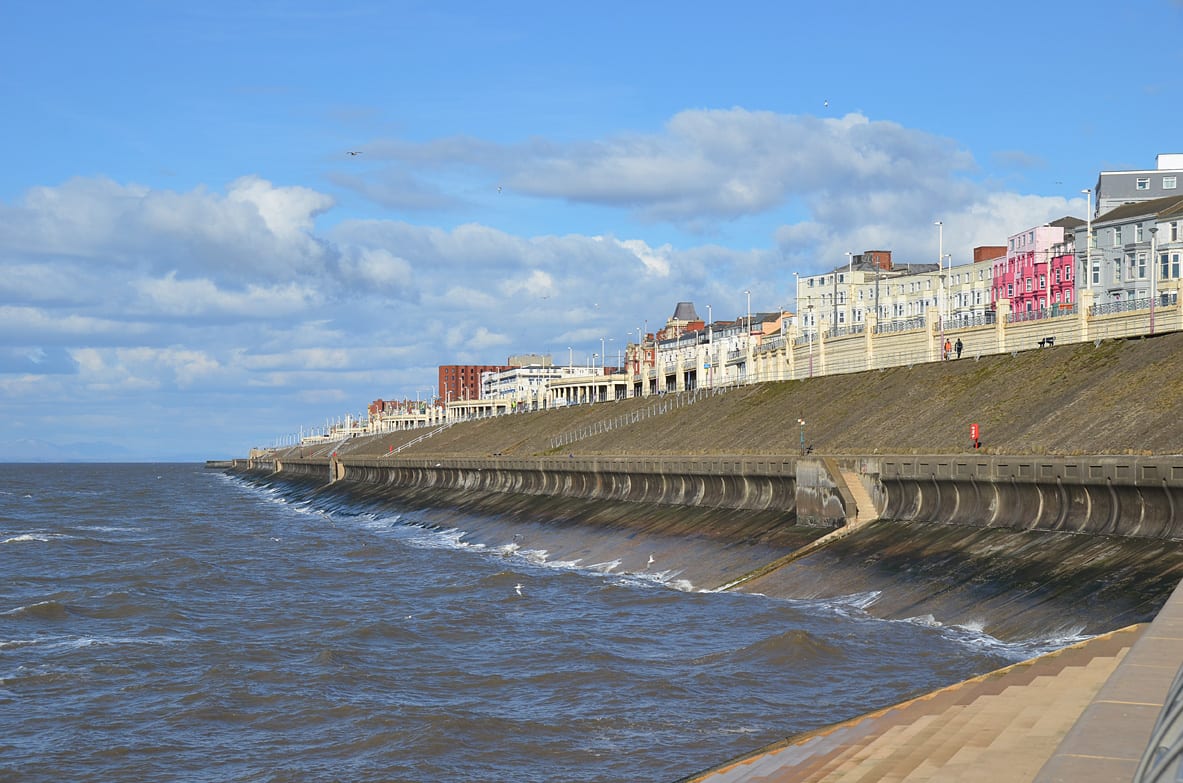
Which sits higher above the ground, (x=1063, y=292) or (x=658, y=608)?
(x=1063, y=292)

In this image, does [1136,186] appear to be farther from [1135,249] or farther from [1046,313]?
[1046,313]

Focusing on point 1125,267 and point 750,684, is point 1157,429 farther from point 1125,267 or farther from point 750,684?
point 1125,267

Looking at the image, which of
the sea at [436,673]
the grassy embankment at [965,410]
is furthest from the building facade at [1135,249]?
the sea at [436,673]

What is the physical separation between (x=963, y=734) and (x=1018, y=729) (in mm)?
599

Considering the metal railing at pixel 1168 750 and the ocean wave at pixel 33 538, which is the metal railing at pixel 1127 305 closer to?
the metal railing at pixel 1168 750

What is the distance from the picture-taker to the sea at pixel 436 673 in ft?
62.1

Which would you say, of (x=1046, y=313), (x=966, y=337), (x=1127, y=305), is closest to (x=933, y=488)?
(x=1127, y=305)

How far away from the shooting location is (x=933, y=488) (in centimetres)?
3484

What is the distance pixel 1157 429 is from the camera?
106 ft

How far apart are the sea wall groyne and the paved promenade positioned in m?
9.70

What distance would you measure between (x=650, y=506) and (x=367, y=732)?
3537 cm

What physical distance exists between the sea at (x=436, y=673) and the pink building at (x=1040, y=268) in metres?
84.5

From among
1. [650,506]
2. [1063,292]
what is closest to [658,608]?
[650,506]

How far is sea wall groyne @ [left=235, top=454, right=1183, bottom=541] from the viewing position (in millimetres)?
26250
